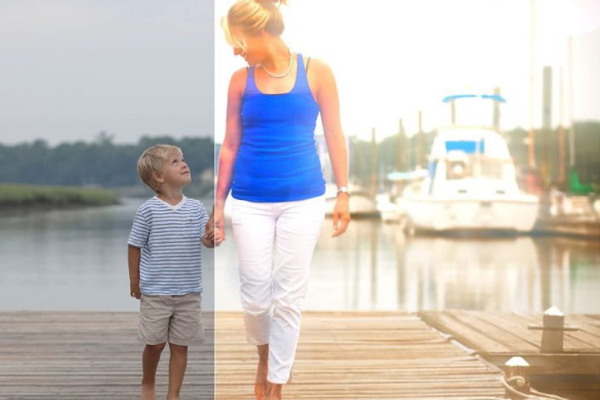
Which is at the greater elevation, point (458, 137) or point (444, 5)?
point (444, 5)

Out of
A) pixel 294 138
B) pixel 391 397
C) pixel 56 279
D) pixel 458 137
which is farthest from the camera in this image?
pixel 56 279

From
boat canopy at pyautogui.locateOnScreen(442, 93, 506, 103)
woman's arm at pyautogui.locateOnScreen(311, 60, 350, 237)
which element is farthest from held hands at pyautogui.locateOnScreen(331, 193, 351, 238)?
boat canopy at pyautogui.locateOnScreen(442, 93, 506, 103)

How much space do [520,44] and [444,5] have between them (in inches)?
12.4

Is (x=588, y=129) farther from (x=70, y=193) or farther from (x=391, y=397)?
(x=70, y=193)

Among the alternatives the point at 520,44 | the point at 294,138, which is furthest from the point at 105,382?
the point at 520,44

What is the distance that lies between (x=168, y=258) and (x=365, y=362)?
0.94 m

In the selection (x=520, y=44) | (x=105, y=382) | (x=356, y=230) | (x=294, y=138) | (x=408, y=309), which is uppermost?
(x=520, y=44)

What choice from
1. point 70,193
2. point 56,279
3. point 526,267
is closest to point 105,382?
point 56,279

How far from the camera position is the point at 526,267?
12.8ft

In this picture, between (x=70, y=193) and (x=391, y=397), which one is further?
(x=70, y=193)

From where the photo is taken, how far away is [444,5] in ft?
12.3

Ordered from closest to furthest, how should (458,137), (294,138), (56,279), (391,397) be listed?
(294,138), (391,397), (458,137), (56,279)

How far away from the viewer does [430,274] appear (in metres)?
3.86

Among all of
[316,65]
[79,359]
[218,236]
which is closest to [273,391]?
[218,236]
